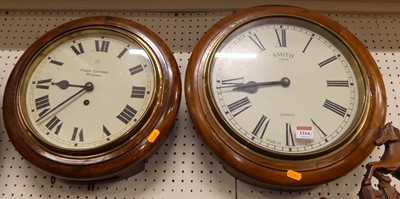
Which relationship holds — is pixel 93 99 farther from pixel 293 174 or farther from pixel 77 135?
pixel 293 174

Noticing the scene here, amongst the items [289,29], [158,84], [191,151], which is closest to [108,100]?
[158,84]

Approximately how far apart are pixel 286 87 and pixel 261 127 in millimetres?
147

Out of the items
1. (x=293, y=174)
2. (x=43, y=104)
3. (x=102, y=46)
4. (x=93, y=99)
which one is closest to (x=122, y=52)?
(x=102, y=46)

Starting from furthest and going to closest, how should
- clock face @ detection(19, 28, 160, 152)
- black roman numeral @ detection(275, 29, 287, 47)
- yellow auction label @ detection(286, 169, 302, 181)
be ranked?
black roman numeral @ detection(275, 29, 287, 47) < clock face @ detection(19, 28, 160, 152) < yellow auction label @ detection(286, 169, 302, 181)

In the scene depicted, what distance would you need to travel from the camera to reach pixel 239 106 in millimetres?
1028

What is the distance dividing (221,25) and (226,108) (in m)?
0.27

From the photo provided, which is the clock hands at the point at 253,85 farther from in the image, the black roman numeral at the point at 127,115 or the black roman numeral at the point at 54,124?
the black roman numeral at the point at 54,124

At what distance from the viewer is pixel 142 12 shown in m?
1.30

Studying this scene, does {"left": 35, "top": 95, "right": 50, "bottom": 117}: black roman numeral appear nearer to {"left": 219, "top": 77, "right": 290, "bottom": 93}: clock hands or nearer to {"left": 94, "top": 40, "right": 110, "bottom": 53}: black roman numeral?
{"left": 94, "top": 40, "right": 110, "bottom": 53}: black roman numeral

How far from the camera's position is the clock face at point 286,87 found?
0.99 m

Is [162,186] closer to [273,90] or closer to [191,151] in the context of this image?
[191,151]

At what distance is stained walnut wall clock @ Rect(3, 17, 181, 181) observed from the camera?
984 mm

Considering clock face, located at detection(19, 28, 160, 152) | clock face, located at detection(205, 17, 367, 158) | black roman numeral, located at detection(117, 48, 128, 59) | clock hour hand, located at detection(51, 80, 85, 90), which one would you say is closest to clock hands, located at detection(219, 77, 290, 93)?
clock face, located at detection(205, 17, 367, 158)

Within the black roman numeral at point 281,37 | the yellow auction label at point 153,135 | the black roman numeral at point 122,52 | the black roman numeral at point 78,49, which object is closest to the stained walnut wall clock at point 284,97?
the black roman numeral at point 281,37
